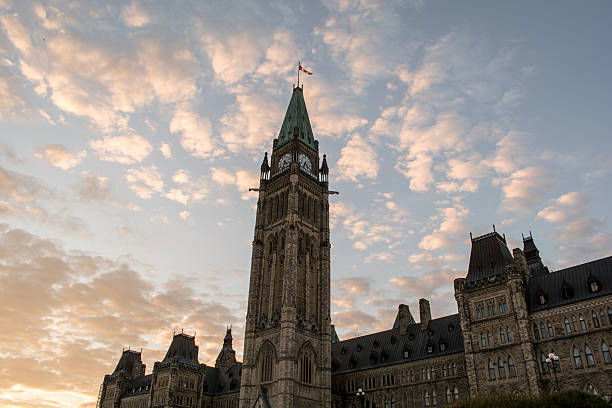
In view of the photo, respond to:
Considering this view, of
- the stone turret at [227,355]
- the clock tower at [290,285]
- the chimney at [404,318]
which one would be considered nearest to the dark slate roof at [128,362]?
the stone turret at [227,355]

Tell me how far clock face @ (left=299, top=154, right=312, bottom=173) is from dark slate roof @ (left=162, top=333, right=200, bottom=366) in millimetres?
41500

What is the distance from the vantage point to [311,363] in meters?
75.2

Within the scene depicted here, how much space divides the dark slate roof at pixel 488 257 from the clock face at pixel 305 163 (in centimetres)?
3612

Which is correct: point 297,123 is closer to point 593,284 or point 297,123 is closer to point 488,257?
point 488,257

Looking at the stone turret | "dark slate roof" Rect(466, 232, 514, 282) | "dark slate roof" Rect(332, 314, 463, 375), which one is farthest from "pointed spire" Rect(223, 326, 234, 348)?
"dark slate roof" Rect(466, 232, 514, 282)

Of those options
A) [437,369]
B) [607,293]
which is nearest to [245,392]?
[437,369]

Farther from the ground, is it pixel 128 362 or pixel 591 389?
pixel 128 362

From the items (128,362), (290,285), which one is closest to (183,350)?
(128,362)

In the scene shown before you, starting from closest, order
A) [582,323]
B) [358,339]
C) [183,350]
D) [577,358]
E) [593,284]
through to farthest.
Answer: [577,358], [582,323], [593,284], [358,339], [183,350]

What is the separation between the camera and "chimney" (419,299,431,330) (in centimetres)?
7694

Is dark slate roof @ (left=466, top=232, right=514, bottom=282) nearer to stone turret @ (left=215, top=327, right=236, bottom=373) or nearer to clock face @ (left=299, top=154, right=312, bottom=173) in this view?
clock face @ (left=299, top=154, right=312, bottom=173)

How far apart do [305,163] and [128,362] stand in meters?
64.1

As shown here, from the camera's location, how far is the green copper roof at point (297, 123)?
317 feet

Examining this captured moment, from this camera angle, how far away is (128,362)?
11512 cm
